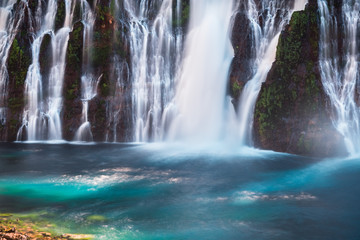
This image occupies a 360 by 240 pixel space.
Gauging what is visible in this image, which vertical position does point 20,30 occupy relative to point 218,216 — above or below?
above

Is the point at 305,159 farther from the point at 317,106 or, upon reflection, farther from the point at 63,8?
the point at 63,8

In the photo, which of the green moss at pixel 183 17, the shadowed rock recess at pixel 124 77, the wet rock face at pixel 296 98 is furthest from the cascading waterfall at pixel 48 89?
the wet rock face at pixel 296 98

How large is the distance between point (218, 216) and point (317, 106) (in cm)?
904

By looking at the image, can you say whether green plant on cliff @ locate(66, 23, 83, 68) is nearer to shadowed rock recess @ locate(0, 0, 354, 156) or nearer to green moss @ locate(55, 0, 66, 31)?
shadowed rock recess @ locate(0, 0, 354, 156)

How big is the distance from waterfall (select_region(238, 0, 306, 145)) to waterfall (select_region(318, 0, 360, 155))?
7.56ft

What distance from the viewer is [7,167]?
A: 1342 centimetres

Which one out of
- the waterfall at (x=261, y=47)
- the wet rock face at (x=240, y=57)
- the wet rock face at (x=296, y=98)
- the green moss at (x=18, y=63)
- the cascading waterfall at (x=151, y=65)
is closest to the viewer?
the wet rock face at (x=296, y=98)

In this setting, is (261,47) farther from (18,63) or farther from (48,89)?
(18,63)

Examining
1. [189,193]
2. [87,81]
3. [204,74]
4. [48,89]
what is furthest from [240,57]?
[48,89]

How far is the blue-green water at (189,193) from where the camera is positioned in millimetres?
7188

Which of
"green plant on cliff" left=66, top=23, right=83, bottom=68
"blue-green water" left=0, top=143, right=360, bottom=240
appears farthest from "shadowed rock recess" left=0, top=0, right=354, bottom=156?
"blue-green water" left=0, top=143, right=360, bottom=240

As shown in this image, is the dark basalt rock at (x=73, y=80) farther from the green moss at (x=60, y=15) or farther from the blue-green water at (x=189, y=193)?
the blue-green water at (x=189, y=193)

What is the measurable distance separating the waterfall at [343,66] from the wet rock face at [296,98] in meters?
0.37

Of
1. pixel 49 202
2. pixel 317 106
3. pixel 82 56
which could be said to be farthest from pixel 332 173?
pixel 82 56
